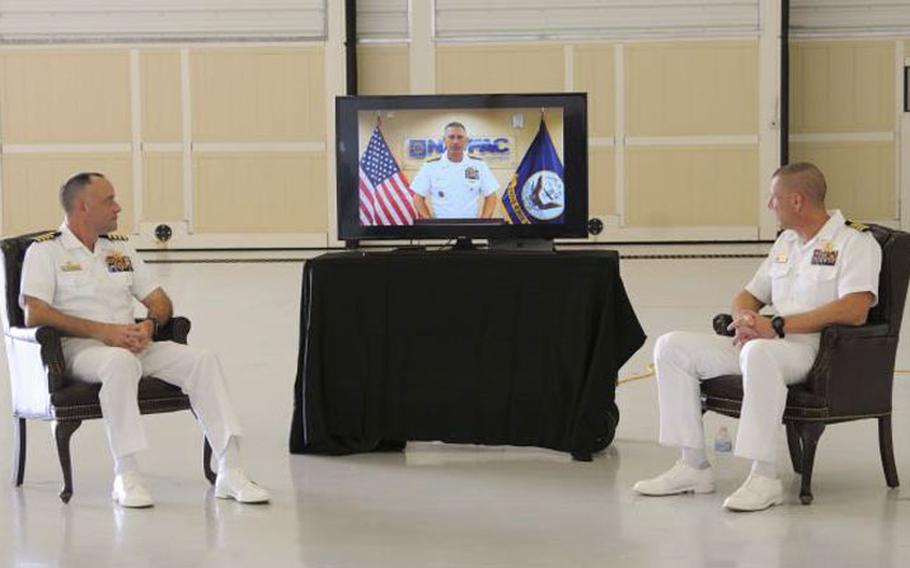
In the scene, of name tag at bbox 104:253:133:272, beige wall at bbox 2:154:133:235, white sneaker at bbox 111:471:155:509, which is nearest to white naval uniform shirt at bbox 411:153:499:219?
name tag at bbox 104:253:133:272

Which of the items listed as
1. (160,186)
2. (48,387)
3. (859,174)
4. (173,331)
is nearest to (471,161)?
(173,331)

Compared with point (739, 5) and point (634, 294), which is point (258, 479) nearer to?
point (634, 294)

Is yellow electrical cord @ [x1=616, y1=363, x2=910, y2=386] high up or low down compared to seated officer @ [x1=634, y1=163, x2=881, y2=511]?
down

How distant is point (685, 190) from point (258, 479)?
36.7 ft

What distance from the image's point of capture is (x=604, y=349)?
18.9ft

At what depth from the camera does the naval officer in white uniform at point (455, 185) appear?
20.8ft

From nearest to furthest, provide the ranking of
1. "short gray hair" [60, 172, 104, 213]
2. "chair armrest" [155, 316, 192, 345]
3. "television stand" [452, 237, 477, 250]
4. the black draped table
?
"short gray hair" [60, 172, 104, 213], "chair armrest" [155, 316, 192, 345], the black draped table, "television stand" [452, 237, 477, 250]

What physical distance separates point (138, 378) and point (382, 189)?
160 centimetres

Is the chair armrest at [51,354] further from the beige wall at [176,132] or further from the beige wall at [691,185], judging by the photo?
the beige wall at [691,185]

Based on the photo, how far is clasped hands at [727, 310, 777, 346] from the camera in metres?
5.11

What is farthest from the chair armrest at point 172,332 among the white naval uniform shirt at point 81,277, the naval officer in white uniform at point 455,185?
the naval officer in white uniform at point 455,185

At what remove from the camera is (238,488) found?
511 cm

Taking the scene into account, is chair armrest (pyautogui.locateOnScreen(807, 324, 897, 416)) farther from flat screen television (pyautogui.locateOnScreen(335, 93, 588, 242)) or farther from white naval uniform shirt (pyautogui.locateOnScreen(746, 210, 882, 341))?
flat screen television (pyautogui.locateOnScreen(335, 93, 588, 242))

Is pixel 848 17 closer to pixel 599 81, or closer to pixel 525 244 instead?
pixel 599 81
